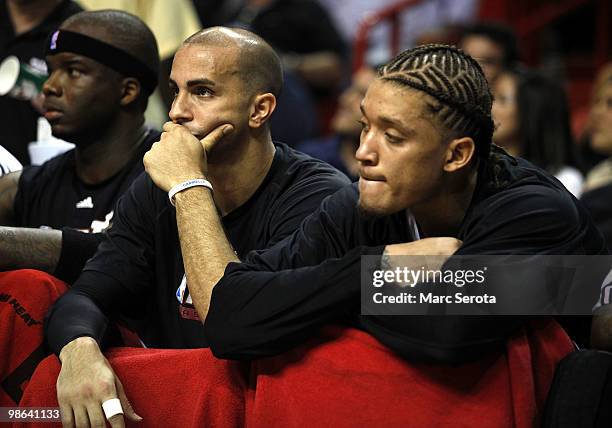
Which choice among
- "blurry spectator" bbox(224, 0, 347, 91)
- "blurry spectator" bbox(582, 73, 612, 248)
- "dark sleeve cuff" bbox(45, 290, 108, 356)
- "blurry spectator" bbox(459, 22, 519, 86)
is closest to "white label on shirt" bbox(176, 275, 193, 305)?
"dark sleeve cuff" bbox(45, 290, 108, 356)

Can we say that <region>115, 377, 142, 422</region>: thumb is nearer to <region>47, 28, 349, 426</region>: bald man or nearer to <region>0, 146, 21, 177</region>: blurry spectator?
<region>47, 28, 349, 426</region>: bald man

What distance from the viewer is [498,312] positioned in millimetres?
2180

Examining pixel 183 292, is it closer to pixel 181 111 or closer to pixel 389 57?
pixel 181 111

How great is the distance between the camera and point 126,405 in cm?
238

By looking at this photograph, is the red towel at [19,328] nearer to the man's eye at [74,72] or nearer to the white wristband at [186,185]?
the white wristband at [186,185]

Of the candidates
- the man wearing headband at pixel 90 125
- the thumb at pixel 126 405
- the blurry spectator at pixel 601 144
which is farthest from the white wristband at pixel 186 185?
the blurry spectator at pixel 601 144

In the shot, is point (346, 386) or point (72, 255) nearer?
point (346, 386)

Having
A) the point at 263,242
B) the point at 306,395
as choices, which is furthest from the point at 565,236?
the point at 263,242

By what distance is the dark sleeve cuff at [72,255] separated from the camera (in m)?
3.09

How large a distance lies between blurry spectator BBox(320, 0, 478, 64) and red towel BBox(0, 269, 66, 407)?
15.5ft

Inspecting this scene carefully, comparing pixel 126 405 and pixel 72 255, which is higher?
pixel 72 255

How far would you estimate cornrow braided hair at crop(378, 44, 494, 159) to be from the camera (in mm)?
2365

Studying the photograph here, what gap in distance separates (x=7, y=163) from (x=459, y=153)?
73.5 inches

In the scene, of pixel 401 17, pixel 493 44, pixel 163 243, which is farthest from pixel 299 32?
pixel 163 243
